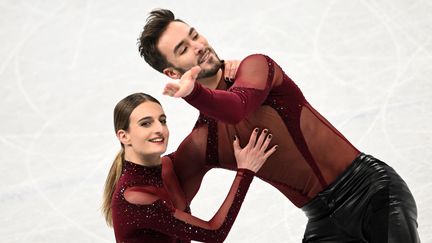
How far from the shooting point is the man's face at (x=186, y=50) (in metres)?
3.40

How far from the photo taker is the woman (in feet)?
10.7

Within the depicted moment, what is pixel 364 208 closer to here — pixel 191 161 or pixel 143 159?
pixel 191 161

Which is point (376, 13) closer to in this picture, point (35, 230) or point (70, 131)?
point (70, 131)

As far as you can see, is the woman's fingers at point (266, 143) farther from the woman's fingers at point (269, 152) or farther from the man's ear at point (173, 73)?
the man's ear at point (173, 73)

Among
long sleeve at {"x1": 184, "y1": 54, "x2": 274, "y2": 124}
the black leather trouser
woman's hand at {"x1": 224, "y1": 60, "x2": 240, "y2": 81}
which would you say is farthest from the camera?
woman's hand at {"x1": 224, "y1": 60, "x2": 240, "y2": 81}

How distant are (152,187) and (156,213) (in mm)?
142

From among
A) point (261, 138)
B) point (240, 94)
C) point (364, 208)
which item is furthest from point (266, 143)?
point (364, 208)

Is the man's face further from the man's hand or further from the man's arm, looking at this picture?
the man's hand

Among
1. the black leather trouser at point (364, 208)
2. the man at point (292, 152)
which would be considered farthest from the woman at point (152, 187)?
the black leather trouser at point (364, 208)

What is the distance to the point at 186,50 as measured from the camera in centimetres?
346

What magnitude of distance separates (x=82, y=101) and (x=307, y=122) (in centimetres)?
309

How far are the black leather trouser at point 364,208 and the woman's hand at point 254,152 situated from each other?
300mm

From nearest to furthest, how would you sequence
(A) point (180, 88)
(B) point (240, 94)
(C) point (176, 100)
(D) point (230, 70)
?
(A) point (180, 88)
(B) point (240, 94)
(D) point (230, 70)
(C) point (176, 100)

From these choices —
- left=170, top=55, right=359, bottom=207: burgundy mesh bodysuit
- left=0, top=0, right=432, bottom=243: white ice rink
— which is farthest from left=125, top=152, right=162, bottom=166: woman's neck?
left=0, top=0, right=432, bottom=243: white ice rink
